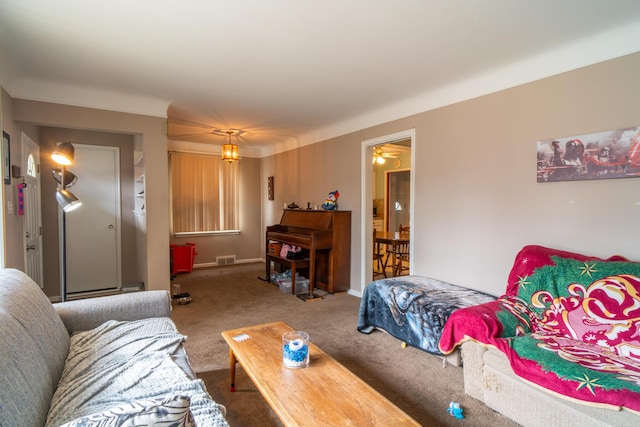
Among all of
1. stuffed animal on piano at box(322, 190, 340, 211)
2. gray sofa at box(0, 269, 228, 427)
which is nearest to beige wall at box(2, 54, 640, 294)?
stuffed animal on piano at box(322, 190, 340, 211)

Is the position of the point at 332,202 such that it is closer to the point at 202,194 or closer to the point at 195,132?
the point at 195,132

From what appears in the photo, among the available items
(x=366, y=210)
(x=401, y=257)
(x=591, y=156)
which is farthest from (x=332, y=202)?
(x=591, y=156)

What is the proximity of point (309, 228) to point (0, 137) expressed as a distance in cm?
342

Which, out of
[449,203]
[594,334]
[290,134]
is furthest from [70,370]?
[290,134]

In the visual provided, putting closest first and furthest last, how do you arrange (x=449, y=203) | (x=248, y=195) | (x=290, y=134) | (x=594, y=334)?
(x=594, y=334)
(x=449, y=203)
(x=290, y=134)
(x=248, y=195)

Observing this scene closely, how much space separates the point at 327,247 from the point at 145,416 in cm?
376

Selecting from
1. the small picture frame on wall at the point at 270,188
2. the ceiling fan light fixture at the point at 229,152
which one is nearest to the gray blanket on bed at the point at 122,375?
the ceiling fan light fixture at the point at 229,152

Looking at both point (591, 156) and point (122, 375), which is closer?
point (122, 375)

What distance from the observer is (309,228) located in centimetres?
489

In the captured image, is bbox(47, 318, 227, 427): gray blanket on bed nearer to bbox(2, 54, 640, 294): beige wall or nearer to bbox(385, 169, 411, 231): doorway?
bbox(2, 54, 640, 294): beige wall

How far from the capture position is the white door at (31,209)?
3.26m

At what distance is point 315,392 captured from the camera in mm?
1494

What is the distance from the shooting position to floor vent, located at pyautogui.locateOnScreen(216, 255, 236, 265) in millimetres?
6496

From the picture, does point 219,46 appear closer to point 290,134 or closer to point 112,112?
point 112,112
